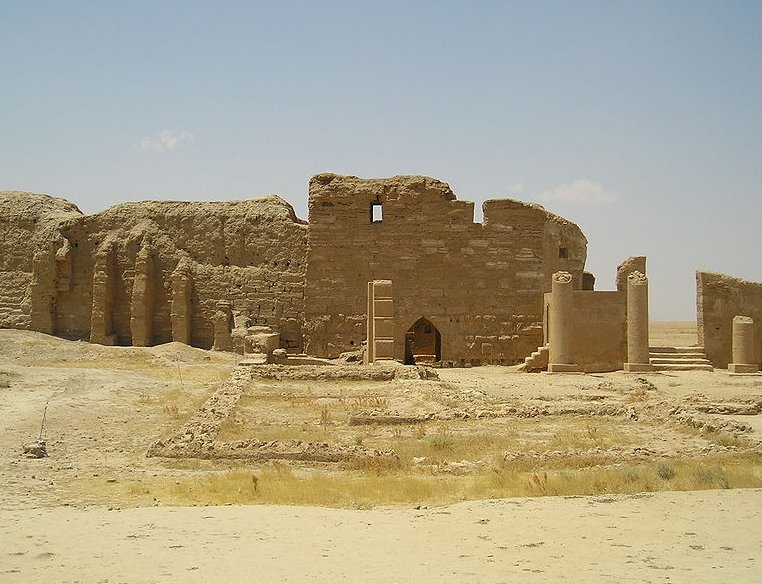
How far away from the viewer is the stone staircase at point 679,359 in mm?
26125

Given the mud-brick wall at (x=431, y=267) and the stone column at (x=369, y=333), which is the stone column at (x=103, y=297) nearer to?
the mud-brick wall at (x=431, y=267)

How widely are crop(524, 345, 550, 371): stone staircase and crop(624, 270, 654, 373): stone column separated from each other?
2408 mm

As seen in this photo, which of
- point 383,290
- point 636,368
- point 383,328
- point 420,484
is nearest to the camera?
point 420,484

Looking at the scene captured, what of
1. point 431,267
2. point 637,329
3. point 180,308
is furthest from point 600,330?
point 180,308

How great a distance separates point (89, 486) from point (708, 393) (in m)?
15.1

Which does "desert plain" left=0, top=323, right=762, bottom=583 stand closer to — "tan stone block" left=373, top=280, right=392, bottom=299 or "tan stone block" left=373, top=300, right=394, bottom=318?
"tan stone block" left=373, top=300, right=394, bottom=318

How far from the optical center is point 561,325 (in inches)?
990

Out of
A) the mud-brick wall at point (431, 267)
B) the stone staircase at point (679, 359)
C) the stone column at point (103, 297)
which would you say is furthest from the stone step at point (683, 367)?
the stone column at point (103, 297)

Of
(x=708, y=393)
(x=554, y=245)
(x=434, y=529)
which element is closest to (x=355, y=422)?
(x=434, y=529)

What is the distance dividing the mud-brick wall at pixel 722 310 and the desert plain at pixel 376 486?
32.0 ft

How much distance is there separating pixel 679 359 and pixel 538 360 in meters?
4.73

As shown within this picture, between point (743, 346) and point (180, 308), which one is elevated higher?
point (180, 308)

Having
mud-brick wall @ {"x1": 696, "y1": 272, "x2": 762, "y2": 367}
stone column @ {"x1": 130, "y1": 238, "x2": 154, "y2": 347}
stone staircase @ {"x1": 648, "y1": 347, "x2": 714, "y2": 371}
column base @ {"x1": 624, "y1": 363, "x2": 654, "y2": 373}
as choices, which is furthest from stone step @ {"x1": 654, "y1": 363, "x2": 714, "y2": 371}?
stone column @ {"x1": 130, "y1": 238, "x2": 154, "y2": 347}

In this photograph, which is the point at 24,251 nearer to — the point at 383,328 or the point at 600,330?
the point at 383,328
